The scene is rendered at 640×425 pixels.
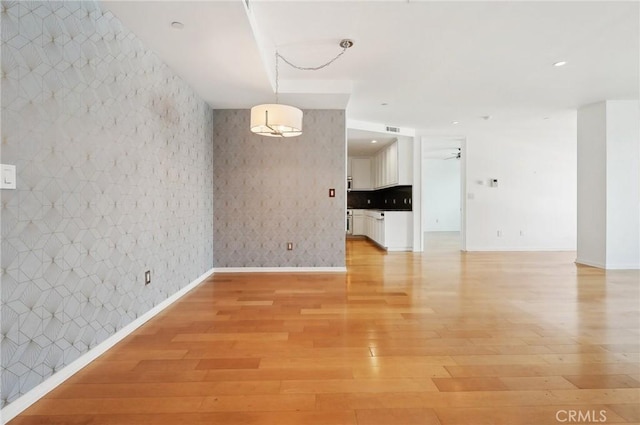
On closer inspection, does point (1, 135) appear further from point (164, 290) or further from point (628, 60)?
point (628, 60)

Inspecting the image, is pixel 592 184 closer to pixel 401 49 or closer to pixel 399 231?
pixel 399 231

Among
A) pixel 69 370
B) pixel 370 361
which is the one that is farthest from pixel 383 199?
pixel 69 370

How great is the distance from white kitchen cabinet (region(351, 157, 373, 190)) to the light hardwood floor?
561 cm

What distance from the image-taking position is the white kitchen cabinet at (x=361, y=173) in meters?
8.70

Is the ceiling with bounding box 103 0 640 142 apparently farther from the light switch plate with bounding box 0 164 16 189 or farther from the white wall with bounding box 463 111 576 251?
the white wall with bounding box 463 111 576 251

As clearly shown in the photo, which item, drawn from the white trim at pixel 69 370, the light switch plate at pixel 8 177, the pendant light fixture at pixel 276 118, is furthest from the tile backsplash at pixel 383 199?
the light switch plate at pixel 8 177

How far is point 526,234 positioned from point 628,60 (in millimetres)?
4080

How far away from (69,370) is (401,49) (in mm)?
3607

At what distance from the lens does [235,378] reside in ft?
5.54

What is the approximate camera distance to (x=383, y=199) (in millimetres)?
8180

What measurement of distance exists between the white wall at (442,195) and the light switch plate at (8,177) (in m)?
10.4

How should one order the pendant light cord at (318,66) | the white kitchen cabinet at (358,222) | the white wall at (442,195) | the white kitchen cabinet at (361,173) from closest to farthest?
the pendant light cord at (318,66) → the white kitchen cabinet at (358,222) → the white kitchen cabinet at (361,173) → the white wall at (442,195)

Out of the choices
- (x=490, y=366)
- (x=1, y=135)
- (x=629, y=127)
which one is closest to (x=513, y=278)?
(x=490, y=366)

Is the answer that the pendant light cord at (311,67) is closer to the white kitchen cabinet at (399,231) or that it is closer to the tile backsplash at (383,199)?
the white kitchen cabinet at (399,231)
